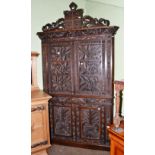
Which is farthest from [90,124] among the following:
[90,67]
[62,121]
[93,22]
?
[93,22]

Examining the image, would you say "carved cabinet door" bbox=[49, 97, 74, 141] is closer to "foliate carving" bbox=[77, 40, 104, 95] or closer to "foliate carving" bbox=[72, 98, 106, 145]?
"foliate carving" bbox=[72, 98, 106, 145]

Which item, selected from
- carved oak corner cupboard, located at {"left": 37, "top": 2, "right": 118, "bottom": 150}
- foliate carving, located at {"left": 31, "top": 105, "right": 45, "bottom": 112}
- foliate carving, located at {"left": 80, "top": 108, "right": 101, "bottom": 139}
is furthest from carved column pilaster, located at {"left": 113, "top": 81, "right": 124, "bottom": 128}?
foliate carving, located at {"left": 31, "top": 105, "right": 45, "bottom": 112}

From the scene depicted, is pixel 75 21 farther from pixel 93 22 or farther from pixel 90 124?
pixel 90 124

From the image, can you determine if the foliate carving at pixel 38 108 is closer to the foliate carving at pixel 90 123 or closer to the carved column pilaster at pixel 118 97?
the foliate carving at pixel 90 123

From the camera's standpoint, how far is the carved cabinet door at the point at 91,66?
2961 millimetres

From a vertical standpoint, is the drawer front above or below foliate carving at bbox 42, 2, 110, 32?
below

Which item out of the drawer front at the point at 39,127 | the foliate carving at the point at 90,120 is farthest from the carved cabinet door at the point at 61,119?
the drawer front at the point at 39,127

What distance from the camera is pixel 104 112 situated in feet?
9.89

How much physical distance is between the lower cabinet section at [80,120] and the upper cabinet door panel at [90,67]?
0.54 ft

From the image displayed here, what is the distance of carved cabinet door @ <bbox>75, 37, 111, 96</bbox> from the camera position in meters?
2.96
